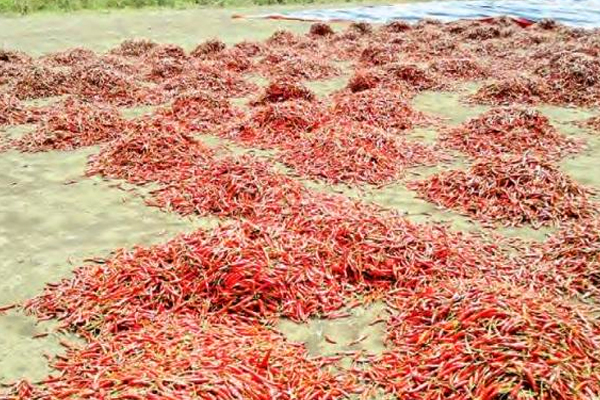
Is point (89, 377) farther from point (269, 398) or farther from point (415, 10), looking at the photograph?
point (415, 10)

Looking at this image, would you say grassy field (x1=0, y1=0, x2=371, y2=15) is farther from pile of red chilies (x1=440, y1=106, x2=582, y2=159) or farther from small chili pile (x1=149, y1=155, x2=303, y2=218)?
small chili pile (x1=149, y1=155, x2=303, y2=218)

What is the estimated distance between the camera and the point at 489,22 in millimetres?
21312

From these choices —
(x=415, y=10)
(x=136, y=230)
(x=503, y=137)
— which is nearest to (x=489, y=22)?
(x=415, y=10)

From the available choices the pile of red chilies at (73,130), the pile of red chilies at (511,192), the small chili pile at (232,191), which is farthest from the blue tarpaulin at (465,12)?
the small chili pile at (232,191)

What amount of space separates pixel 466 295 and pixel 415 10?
67.0 ft

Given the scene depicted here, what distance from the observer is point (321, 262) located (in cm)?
570

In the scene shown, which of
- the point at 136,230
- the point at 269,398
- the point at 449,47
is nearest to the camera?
the point at 269,398

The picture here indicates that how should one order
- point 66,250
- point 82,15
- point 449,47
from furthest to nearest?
point 82,15 → point 449,47 → point 66,250

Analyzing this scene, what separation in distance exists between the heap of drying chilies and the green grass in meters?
12.9

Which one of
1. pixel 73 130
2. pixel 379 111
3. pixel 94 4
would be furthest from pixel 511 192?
pixel 94 4

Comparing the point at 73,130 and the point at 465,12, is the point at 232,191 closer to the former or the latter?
the point at 73,130

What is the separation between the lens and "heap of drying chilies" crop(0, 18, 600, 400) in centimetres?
421

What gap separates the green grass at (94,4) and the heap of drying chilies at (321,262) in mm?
12890

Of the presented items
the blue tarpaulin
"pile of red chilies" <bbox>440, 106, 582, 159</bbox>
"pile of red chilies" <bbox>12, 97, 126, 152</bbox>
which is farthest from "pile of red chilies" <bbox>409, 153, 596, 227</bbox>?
the blue tarpaulin
